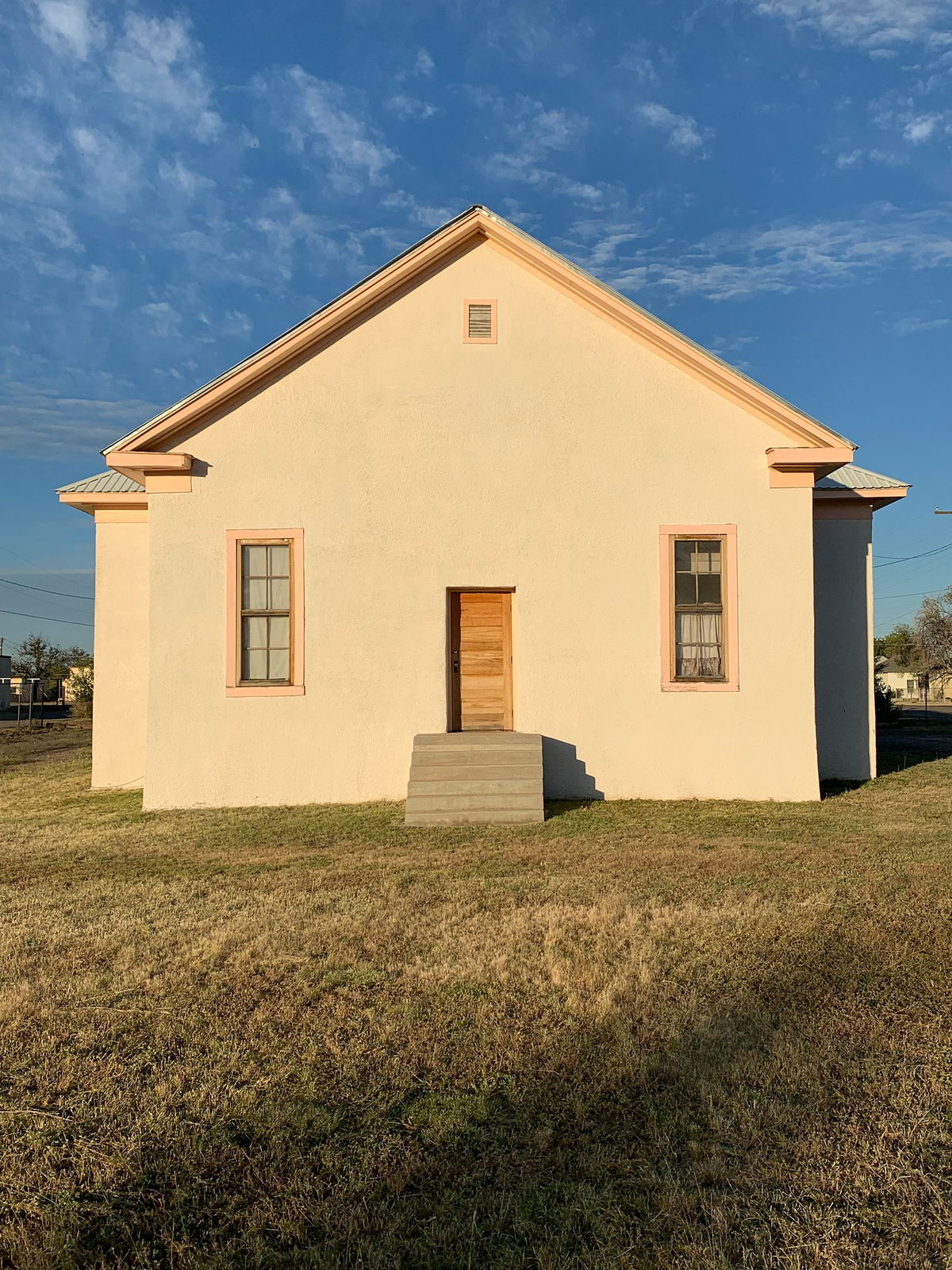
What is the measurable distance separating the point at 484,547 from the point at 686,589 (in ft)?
9.00

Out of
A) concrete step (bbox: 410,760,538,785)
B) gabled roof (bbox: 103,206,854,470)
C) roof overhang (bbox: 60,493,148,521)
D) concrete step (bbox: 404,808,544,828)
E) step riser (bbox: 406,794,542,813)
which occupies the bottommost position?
concrete step (bbox: 404,808,544,828)

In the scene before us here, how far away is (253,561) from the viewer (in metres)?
11.7

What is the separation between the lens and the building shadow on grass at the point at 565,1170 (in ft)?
8.82

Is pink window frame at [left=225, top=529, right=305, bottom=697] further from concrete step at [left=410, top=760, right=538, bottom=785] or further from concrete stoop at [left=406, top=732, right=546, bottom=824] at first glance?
concrete step at [left=410, top=760, right=538, bottom=785]

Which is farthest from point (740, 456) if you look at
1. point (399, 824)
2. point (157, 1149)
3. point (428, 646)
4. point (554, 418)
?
point (157, 1149)

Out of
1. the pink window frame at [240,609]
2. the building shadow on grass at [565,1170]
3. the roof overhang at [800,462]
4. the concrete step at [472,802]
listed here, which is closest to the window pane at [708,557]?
the roof overhang at [800,462]

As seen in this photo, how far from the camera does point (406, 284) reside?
1173cm

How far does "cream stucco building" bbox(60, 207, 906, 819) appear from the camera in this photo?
11516 mm

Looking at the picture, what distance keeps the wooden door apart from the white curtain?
7.47 ft

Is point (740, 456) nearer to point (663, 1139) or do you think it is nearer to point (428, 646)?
point (428, 646)

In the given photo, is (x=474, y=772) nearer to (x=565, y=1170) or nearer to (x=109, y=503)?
(x=109, y=503)

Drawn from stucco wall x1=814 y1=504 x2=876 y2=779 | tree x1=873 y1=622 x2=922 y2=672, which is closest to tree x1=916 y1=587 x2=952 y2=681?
tree x1=873 y1=622 x2=922 y2=672

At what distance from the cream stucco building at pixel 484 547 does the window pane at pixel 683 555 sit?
0.04 metres

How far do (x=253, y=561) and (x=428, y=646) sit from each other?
8.38 feet
